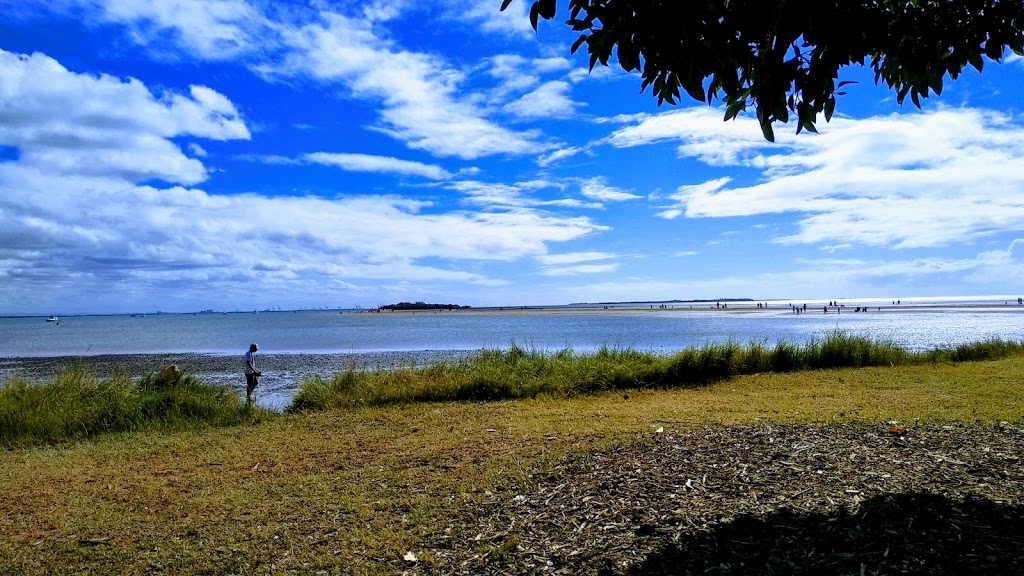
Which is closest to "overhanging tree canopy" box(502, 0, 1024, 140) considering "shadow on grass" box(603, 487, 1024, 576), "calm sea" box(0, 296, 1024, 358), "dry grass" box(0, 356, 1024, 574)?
"shadow on grass" box(603, 487, 1024, 576)

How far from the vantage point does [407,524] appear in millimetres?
4711

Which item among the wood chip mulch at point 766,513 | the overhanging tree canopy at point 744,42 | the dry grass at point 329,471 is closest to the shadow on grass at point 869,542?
the wood chip mulch at point 766,513

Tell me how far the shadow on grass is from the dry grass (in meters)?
1.77

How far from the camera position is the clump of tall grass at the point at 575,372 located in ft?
37.9

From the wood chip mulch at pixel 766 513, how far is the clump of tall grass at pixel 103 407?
23.8ft

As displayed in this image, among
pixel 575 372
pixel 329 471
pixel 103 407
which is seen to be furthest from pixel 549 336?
pixel 329 471

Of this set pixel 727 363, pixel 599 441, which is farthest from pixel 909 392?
pixel 599 441

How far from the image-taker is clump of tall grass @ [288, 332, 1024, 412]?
37.9ft

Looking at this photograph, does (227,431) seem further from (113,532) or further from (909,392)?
(909,392)

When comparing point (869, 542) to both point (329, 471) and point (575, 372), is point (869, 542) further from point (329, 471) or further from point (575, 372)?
point (575, 372)

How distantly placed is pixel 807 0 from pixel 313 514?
16.7 ft

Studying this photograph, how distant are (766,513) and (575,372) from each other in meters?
8.76

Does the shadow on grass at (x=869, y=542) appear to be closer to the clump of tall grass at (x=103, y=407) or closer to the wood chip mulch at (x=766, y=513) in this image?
the wood chip mulch at (x=766, y=513)

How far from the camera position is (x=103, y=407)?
9.86m
